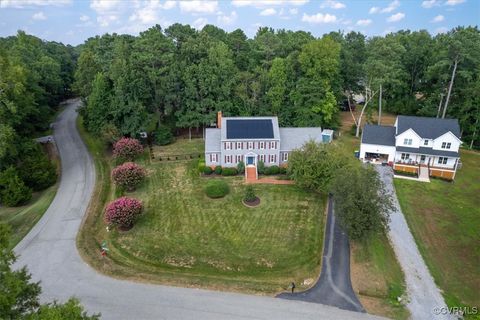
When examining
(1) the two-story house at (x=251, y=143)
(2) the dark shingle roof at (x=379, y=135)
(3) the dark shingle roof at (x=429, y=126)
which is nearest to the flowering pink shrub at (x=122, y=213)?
(1) the two-story house at (x=251, y=143)

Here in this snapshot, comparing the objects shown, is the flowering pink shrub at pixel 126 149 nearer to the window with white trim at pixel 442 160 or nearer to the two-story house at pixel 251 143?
the two-story house at pixel 251 143

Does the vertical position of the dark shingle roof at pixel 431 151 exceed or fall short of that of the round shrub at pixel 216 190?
it exceeds it

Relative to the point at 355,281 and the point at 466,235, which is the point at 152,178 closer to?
the point at 355,281

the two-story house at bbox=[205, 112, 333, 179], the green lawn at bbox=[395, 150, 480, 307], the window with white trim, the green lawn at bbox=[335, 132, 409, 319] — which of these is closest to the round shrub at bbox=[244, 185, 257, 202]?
the two-story house at bbox=[205, 112, 333, 179]

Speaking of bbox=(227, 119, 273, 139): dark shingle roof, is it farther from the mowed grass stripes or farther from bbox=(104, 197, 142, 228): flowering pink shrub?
bbox=(104, 197, 142, 228): flowering pink shrub

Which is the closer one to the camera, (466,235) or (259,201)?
(466,235)

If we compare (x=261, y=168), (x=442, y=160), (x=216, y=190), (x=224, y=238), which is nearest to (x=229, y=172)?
(x=261, y=168)

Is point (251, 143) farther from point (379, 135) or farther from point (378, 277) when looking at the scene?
point (378, 277)

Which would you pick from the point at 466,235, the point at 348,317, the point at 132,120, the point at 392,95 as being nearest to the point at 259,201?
the point at 348,317
